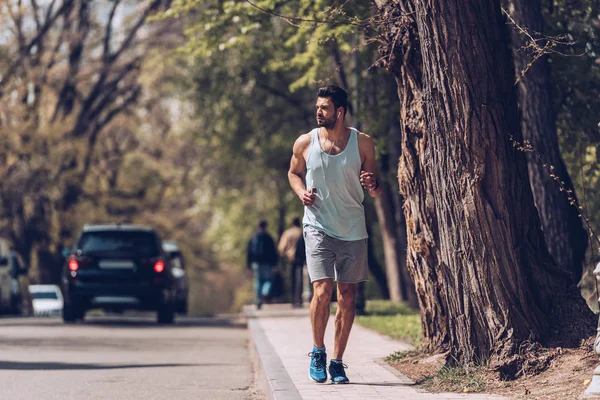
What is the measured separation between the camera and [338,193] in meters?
8.31

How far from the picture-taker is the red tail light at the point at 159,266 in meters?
19.5

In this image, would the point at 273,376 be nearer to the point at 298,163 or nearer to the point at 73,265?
the point at 298,163

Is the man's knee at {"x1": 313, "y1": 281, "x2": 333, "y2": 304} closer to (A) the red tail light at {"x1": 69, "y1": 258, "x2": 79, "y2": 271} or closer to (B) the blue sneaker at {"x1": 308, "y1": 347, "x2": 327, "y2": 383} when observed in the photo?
(B) the blue sneaker at {"x1": 308, "y1": 347, "x2": 327, "y2": 383}

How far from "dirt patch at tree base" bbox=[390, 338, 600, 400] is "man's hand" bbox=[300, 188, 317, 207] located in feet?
4.98

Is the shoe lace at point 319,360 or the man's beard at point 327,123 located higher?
the man's beard at point 327,123

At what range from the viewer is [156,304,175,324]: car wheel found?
66.1 feet

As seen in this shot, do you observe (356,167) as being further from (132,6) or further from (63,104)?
(63,104)

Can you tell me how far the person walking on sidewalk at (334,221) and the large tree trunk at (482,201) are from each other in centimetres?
63

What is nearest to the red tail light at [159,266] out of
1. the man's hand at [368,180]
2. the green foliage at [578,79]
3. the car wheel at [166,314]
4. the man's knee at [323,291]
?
the car wheel at [166,314]

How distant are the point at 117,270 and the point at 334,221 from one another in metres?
11.6

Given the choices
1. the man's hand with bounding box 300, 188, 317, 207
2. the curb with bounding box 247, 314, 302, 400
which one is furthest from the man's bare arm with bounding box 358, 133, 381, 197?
the curb with bounding box 247, 314, 302, 400

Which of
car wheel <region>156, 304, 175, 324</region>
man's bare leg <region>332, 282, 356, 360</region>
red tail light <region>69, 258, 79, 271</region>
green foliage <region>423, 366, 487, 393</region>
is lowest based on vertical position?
car wheel <region>156, 304, 175, 324</region>

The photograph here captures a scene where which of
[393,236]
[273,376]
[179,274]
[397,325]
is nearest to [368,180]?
[273,376]

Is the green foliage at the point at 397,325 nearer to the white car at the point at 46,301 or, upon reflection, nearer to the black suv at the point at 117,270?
the black suv at the point at 117,270
